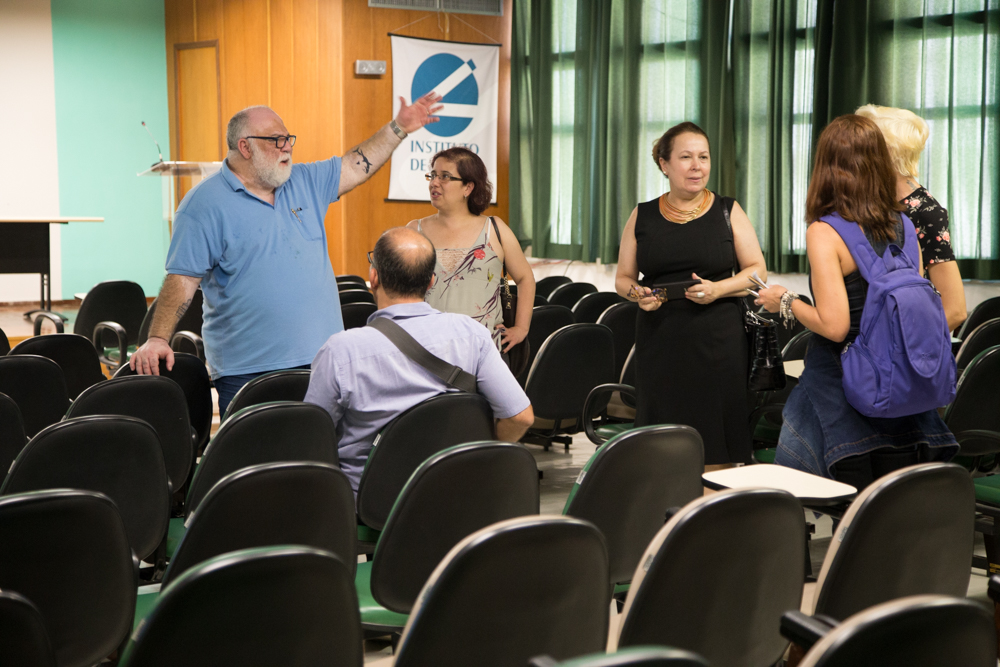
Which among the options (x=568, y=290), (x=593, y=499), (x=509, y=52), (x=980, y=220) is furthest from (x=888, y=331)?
(x=509, y=52)

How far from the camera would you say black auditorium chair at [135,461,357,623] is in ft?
5.88

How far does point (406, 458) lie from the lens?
2.46 m

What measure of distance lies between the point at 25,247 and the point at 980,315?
810cm

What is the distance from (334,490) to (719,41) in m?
7.15

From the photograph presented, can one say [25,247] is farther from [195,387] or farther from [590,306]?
[195,387]

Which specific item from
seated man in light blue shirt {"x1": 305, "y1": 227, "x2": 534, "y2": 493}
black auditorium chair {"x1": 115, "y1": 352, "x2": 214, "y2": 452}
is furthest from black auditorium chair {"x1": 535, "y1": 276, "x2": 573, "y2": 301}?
seated man in light blue shirt {"x1": 305, "y1": 227, "x2": 534, "y2": 493}

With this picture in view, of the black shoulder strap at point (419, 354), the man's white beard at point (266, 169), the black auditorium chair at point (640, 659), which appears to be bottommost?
the black auditorium chair at point (640, 659)

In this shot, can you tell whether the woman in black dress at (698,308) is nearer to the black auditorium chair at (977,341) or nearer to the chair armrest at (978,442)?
the chair armrest at (978,442)

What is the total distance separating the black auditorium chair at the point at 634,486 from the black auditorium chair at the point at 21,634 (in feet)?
3.58

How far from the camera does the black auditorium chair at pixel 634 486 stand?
2.13 meters

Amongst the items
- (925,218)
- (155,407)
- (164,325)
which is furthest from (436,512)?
(925,218)

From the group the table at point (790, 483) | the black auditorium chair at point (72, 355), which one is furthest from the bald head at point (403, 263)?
the black auditorium chair at point (72, 355)

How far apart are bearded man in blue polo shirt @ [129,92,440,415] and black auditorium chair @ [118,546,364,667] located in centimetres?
209

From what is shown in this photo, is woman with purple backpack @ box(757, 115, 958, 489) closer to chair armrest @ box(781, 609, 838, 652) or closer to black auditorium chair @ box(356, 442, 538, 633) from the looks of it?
black auditorium chair @ box(356, 442, 538, 633)
